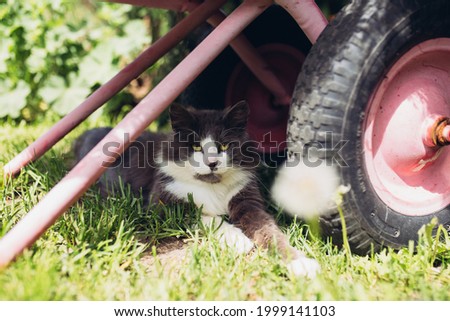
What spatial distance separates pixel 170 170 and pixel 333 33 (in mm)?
1011

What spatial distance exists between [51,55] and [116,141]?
2.79 metres

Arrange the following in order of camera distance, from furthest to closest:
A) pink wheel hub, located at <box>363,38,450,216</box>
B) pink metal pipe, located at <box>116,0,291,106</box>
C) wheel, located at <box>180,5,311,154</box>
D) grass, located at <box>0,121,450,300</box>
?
wheel, located at <box>180,5,311,154</box> < pink metal pipe, located at <box>116,0,291,106</box> < pink wheel hub, located at <box>363,38,450,216</box> < grass, located at <box>0,121,450,300</box>

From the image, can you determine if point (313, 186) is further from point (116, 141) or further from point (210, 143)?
point (116, 141)

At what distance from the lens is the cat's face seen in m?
2.03

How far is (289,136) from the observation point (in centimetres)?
165

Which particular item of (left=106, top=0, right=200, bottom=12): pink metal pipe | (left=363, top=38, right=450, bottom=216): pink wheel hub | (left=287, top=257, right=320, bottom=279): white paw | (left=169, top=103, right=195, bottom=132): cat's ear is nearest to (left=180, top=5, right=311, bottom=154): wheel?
(left=106, top=0, right=200, bottom=12): pink metal pipe

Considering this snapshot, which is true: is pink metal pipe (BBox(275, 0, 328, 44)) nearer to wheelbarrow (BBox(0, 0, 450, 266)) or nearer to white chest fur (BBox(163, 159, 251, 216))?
wheelbarrow (BBox(0, 0, 450, 266))

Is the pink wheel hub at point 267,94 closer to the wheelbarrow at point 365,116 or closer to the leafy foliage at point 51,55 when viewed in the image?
the wheelbarrow at point 365,116

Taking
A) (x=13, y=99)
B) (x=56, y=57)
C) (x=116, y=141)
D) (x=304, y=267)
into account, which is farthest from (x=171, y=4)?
(x=13, y=99)

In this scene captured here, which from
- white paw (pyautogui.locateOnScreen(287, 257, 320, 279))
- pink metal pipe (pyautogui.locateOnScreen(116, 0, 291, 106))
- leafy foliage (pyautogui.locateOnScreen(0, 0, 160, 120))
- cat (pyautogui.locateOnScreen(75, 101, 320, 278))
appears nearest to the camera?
white paw (pyautogui.locateOnScreen(287, 257, 320, 279))

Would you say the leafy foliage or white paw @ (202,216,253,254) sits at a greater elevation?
white paw @ (202,216,253,254)

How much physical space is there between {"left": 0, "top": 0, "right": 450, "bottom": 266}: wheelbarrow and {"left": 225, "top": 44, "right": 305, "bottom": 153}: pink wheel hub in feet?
3.16

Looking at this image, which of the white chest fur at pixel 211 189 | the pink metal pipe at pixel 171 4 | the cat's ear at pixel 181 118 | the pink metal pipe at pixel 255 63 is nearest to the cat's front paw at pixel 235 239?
the white chest fur at pixel 211 189

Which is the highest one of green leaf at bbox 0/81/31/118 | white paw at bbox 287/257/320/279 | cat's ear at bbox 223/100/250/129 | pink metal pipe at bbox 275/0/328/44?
pink metal pipe at bbox 275/0/328/44
